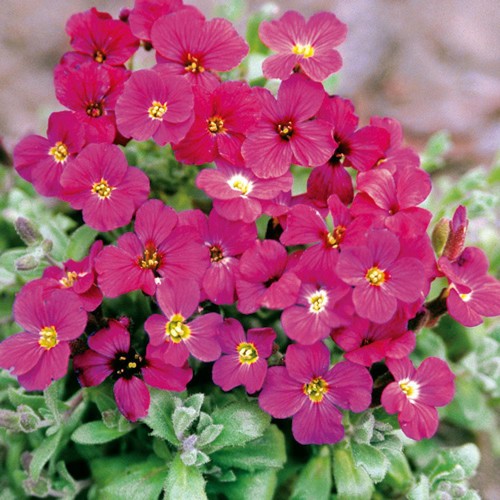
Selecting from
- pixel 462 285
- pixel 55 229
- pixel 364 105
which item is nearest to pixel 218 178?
pixel 462 285

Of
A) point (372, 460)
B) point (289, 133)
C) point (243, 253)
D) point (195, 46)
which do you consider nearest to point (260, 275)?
point (243, 253)

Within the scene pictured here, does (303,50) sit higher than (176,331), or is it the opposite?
(303,50)

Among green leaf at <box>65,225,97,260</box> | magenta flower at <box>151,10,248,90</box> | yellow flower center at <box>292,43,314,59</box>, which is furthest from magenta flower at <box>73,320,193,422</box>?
yellow flower center at <box>292,43,314,59</box>

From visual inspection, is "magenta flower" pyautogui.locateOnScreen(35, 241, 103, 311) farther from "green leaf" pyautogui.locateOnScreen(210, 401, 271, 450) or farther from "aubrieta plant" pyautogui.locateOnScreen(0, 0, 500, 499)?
"green leaf" pyautogui.locateOnScreen(210, 401, 271, 450)

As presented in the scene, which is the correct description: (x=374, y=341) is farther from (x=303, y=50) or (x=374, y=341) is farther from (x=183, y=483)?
(x=303, y=50)

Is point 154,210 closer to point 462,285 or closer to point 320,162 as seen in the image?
point 320,162

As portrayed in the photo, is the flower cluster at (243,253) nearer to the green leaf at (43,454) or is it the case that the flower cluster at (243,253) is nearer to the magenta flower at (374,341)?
the magenta flower at (374,341)

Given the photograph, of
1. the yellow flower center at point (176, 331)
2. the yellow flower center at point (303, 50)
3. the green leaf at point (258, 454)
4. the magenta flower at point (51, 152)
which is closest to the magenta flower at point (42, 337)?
the yellow flower center at point (176, 331)
